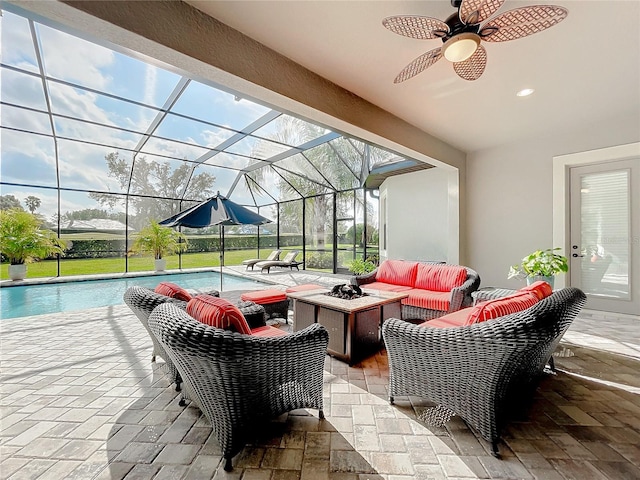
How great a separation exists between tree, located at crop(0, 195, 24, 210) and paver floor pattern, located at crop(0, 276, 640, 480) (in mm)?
7830

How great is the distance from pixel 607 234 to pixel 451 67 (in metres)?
4.05

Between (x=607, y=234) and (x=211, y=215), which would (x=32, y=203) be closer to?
(x=211, y=215)

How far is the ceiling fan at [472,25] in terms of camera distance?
1.86m

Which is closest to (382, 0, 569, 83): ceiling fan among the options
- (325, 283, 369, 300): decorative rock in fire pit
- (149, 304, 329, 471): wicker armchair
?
(149, 304, 329, 471): wicker armchair

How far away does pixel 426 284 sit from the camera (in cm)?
441

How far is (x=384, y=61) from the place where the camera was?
9.59 feet

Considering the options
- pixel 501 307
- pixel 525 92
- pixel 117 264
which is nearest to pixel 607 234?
pixel 525 92

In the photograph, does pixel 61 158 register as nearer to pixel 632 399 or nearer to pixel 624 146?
pixel 632 399

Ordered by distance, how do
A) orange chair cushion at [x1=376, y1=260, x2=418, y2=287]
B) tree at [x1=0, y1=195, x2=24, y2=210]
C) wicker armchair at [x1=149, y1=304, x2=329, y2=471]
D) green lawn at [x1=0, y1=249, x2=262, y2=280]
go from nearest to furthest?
1. wicker armchair at [x1=149, y1=304, x2=329, y2=471]
2. orange chair cushion at [x1=376, y1=260, x2=418, y2=287]
3. tree at [x1=0, y1=195, x2=24, y2=210]
4. green lawn at [x1=0, y1=249, x2=262, y2=280]

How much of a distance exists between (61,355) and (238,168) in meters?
8.17

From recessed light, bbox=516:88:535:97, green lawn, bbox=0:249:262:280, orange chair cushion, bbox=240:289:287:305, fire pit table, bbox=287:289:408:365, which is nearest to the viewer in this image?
fire pit table, bbox=287:289:408:365

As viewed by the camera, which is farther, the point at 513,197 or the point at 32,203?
the point at 32,203

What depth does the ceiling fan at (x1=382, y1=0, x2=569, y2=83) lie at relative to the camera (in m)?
1.86

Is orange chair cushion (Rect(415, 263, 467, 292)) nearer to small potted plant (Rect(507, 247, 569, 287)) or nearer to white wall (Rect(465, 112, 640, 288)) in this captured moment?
small potted plant (Rect(507, 247, 569, 287))
